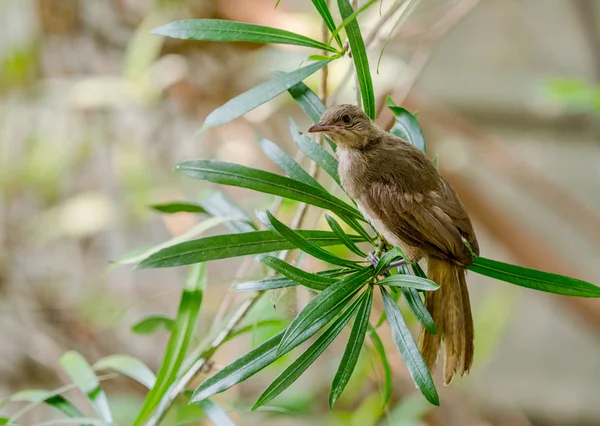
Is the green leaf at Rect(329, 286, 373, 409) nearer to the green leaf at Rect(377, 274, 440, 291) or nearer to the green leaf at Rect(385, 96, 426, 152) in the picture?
the green leaf at Rect(377, 274, 440, 291)

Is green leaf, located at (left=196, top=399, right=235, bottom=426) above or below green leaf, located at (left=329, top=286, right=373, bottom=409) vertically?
below

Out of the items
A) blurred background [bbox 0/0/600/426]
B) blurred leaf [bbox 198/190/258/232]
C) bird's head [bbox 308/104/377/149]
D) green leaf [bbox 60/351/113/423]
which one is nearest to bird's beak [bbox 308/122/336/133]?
bird's head [bbox 308/104/377/149]

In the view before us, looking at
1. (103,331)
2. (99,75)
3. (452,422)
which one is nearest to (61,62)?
(99,75)

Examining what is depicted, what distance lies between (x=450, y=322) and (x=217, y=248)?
0.41 m

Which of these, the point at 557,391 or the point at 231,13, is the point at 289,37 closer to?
the point at 231,13

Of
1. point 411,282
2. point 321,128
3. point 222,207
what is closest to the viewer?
point 411,282

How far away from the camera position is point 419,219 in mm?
1196

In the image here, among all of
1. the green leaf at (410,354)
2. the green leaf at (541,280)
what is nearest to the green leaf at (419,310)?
the green leaf at (410,354)

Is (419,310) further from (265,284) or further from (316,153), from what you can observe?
(316,153)

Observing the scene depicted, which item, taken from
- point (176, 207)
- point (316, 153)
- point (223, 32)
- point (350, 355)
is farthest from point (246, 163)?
point (350, 355)

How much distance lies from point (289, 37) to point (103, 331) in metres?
2.38

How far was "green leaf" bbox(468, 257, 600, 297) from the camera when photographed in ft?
3.49

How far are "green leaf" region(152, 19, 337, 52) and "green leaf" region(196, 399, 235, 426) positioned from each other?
0.67 meters

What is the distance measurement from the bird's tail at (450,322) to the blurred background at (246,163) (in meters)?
1.11
